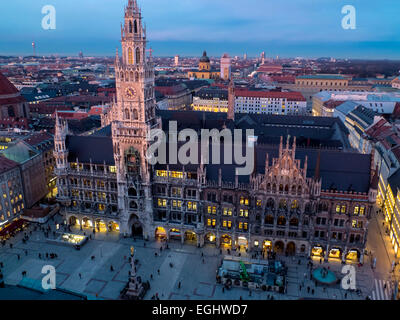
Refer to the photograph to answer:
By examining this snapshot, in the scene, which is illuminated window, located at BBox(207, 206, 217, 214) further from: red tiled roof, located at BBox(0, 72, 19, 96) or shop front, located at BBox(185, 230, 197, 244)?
red tiled roof, located at BBox(0, 72, 19, 96)

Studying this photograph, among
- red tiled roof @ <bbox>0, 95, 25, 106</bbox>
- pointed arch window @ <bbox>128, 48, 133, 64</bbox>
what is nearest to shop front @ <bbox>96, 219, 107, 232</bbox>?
pointed arch window @ <bbox>128, 48, 133, 64</bbox>

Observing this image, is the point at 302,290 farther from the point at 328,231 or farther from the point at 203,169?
the point at 203,169

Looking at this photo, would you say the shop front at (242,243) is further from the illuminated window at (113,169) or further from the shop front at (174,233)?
the illuminated window at (113,169)

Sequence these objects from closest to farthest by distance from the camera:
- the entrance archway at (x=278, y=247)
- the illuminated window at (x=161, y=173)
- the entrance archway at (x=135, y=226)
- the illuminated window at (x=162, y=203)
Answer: the entrance archway at (x=278, y=247)
the illuminated window at (x=161, y=173)
the illuminated window at (x=162, y=203)
the entrance archway at (x=135, y=226)

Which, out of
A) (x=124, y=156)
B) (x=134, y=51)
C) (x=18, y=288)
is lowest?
(x=18, y=288)

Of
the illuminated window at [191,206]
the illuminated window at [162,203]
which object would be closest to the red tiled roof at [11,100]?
the illuminated window at [162,203]

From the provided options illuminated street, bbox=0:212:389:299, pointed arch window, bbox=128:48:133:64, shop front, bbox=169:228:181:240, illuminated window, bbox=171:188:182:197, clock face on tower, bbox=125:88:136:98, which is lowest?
illuminated street, bbox=0:212:389:299

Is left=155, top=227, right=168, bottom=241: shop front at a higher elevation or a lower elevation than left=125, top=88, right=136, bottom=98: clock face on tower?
lower
